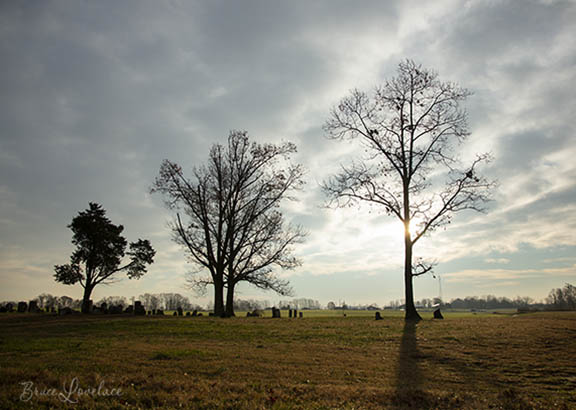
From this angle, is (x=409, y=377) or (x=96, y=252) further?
(x=96, y=252)

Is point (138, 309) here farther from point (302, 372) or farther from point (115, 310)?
point (302, 372)

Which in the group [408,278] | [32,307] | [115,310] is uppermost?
[408,278]

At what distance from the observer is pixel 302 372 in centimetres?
920

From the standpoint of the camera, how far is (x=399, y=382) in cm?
862

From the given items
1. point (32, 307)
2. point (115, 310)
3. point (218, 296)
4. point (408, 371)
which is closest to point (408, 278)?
point (408, 371)

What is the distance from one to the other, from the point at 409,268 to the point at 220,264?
1690 centimetres

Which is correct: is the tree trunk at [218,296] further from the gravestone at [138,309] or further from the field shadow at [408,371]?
the field shadow at [408,371]

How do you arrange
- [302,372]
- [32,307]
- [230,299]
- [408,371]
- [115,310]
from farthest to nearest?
[32,307], [115,310], [230,299], [408,371], [302,372]

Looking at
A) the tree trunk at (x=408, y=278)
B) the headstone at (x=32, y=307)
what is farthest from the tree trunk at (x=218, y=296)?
the headstone at (x=32, y=307)

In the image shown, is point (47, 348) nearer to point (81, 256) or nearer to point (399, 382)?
point (399, 382)

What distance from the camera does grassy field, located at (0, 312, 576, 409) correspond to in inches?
266

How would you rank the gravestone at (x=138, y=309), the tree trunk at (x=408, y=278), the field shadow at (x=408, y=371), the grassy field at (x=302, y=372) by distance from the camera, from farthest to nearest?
the gravestone at (x=138, y=309) < the tree trunk at (x=408, y=278) < the field shadow at (x=408, y=371) < the grassy field at (x=302, y=372)

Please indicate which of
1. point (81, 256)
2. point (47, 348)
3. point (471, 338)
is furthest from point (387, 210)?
point (81, 256)

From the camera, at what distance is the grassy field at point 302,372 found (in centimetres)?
677
